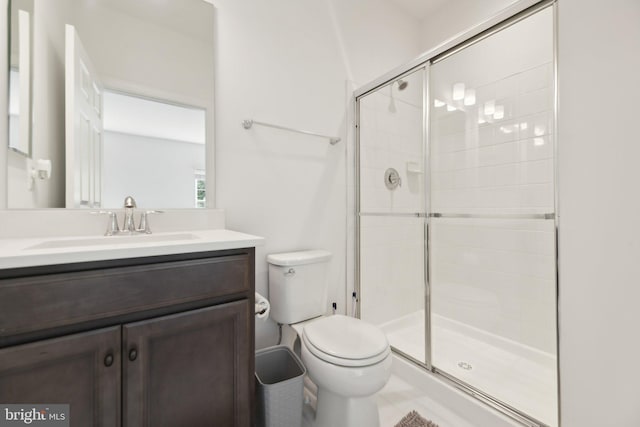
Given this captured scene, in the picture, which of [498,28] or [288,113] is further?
[288,113]

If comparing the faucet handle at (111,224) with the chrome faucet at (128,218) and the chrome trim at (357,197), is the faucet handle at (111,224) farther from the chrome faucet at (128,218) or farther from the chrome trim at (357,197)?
the chrome trim at (357,197)

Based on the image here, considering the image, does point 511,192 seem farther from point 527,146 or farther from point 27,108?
point 27,108

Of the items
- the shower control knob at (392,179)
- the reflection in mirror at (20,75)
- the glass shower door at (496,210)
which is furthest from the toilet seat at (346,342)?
the reflection in mirror at (20,75)

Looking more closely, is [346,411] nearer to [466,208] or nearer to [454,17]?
[466,208]

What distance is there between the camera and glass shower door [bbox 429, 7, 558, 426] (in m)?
1.76

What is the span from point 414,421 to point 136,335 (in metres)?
1.30

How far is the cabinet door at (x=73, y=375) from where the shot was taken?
2.23 ft

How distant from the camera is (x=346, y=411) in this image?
1174 millimetres

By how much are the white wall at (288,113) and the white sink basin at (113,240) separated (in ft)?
1.10

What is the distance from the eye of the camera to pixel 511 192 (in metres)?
1.95

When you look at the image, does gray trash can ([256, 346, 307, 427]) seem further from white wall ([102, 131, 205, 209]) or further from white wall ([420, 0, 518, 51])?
white wall ([420, 0, 518, 51])

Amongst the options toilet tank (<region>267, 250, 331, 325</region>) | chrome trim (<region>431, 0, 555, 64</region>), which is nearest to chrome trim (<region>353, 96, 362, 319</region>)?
toilet tank (<region>267, 250, 331, 325</region>)

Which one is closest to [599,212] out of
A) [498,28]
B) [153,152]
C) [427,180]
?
[427,180]

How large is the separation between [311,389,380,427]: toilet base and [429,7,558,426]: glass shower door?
59 centimetres
